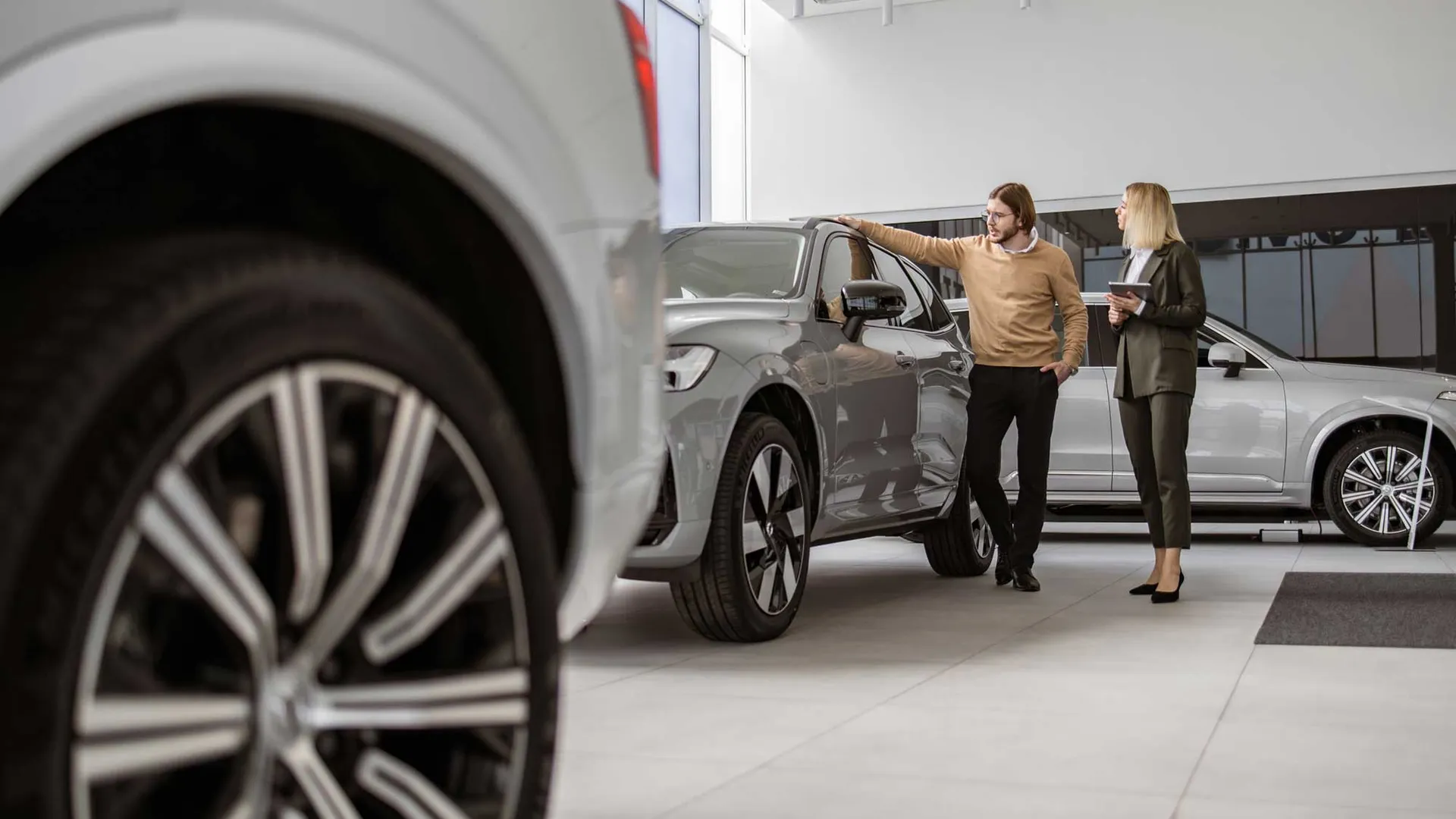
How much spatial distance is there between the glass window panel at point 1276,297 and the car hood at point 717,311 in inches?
299

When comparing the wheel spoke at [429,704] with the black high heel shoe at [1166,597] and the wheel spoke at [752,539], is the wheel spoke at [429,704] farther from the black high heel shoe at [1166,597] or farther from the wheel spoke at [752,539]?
the black high heel shoe at [1166,597]

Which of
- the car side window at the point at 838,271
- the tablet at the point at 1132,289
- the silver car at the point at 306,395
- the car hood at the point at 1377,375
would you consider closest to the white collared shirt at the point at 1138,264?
the tablet at the point at 1132,289

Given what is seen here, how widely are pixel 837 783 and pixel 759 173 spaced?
10090 mm

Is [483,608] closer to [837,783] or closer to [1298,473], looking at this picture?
[837,783]

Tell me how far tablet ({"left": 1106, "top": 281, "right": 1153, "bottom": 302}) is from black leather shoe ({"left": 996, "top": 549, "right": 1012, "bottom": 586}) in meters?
1.44

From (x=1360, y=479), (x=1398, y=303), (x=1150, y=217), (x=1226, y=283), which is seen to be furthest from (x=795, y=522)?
(x=1398, y=303)

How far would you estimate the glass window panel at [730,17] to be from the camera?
1262 centimetres

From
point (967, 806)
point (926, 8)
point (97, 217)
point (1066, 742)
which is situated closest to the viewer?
point (97, 217)

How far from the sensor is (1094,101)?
447 inches

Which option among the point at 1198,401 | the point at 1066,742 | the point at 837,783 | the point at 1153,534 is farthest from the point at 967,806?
the point at 1198,401

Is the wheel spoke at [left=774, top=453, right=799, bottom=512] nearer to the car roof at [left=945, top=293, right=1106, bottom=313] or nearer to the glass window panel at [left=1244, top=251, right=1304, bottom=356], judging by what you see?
the car roof at [left=945, top=293, right=1106, bottom=313]


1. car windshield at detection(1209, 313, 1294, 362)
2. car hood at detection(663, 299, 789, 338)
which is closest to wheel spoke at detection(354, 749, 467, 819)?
car hood at detection(663, 299, 789, 338)

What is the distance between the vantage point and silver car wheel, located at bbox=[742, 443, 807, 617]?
4.70 metres

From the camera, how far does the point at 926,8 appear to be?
12.0m
